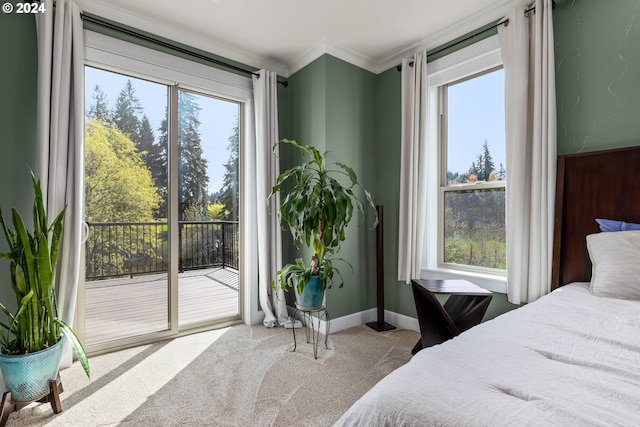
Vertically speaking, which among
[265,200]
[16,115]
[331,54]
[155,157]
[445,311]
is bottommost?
[445,311]

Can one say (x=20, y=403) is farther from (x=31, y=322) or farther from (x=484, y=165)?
(x=484, y=165)

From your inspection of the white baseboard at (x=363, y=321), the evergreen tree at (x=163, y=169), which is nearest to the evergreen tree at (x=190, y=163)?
the evergreen tree at (x=163, y=169)

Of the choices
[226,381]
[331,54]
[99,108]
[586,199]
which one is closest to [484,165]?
[586,199]

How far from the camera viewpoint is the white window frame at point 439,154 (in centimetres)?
259

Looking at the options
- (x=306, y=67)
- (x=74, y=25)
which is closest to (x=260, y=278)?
(x=306, y=67)

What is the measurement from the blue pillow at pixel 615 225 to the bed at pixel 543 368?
0.14m

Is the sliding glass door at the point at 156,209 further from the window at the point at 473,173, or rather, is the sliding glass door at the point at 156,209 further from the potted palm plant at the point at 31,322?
the window at the point at 473,173

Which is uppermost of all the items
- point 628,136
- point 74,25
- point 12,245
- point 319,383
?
point 74,25

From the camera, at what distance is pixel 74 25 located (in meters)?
2.29

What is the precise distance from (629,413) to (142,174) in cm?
312

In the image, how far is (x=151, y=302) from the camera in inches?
113

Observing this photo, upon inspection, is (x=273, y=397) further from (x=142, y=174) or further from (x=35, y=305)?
(x=142, y=174)

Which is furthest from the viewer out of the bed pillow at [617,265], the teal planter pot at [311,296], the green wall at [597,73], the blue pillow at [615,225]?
the teal planter pot at [311,296]

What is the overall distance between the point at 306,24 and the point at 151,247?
7.65 feet
